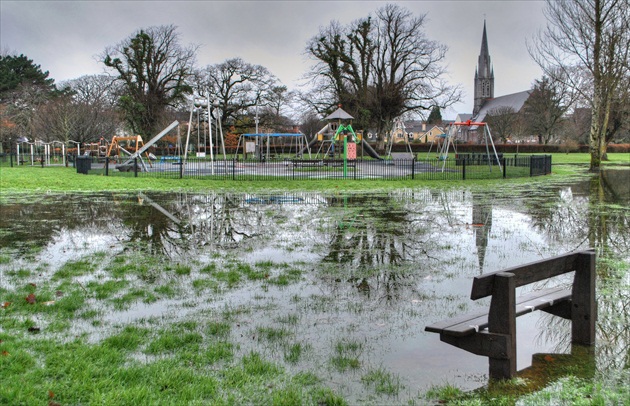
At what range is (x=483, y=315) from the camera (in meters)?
4.74

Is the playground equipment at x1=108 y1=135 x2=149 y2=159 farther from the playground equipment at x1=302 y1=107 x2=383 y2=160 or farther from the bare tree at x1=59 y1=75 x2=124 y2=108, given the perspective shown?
the playground equipment at x1=302 y1=107 x2=383 y2=160

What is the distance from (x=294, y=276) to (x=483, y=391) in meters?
3.88

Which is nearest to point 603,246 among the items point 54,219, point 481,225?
point 481,225

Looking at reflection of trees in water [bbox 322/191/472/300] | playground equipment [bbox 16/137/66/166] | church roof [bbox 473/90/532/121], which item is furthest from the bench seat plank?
church roof [bbox 473/90/532/121]

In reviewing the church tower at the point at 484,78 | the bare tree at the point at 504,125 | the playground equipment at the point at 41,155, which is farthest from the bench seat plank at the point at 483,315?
the church tower at the point at 484,78

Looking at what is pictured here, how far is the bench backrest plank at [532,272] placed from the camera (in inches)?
163

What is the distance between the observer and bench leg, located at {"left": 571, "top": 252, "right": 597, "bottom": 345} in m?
4.88

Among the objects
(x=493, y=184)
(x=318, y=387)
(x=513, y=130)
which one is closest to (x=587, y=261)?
(x=318, y=387)

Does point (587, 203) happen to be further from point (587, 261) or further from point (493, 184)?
point (587, 261)

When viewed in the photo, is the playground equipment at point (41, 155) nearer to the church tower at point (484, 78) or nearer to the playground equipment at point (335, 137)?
the playground equipment at point (335, 137)

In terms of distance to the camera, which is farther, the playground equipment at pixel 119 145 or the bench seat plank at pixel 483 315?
the playground equipment at pixel 119 145

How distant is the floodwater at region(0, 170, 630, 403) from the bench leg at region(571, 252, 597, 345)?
159 millimetres

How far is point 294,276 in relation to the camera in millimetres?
7625

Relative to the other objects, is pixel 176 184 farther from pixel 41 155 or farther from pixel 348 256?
pixel 41 155
